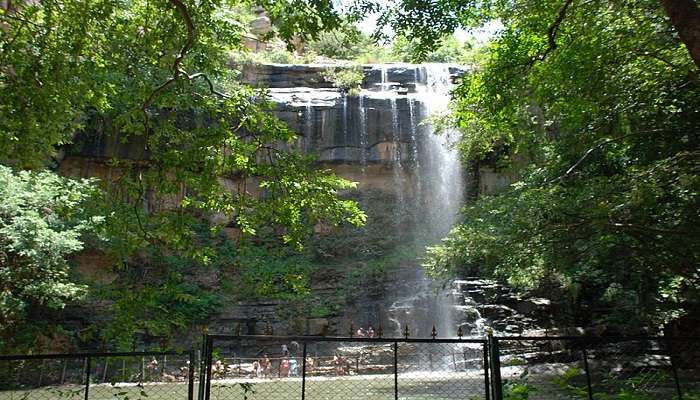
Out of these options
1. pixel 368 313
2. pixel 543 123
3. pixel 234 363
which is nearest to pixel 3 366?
pixel 234 363

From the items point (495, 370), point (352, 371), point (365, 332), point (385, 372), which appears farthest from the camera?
point (365, 332)

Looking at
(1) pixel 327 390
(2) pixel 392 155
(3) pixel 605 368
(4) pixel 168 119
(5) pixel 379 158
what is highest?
(2) pixel 392 155

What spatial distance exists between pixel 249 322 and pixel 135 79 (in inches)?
608

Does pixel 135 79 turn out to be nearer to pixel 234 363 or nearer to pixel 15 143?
pixel 15 143

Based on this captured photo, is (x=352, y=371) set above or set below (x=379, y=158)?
below

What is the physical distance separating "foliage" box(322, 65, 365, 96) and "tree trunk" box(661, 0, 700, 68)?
69.4ft

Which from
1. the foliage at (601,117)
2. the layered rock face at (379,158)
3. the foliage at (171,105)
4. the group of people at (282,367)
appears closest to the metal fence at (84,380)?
the group of people at (282,367)

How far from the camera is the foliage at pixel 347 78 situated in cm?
2616

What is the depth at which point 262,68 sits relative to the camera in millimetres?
27375

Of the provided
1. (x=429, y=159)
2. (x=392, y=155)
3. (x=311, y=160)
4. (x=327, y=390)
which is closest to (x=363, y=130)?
(x=392, y=155)

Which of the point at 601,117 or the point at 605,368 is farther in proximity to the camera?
the point at 605,368

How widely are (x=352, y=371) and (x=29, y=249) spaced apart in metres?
9.73

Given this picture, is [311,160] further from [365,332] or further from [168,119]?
[365,332]

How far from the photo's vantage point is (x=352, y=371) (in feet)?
50.0
